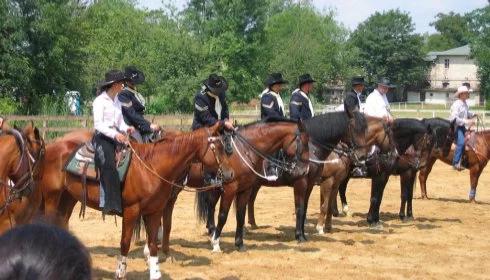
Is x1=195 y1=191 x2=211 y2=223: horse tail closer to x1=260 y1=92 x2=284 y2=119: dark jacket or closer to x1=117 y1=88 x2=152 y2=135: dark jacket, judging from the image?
x1=260 y1=92 x2=284 y2=119: dark jacket

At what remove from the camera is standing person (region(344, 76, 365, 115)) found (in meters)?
10.2

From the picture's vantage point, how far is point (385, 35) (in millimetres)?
83125

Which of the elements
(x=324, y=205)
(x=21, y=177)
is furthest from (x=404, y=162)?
(x=21, y=177)

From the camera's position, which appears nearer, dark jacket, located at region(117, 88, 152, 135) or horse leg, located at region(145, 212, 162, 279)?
horse leg, located at region(145, 212, 162, 279)

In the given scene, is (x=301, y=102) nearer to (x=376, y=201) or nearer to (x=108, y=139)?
(x=376, y=201)

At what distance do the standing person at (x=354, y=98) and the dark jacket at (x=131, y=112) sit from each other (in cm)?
337

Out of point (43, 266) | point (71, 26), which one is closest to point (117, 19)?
point (71, 26)

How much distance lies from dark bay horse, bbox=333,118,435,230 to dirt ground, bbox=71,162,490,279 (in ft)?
1.34

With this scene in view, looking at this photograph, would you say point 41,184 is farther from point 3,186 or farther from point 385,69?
point 385,69

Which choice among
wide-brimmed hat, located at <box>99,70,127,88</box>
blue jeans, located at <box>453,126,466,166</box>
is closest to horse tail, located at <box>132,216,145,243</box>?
wide-brimmed hat, located at <box>99,70,127,88</box>

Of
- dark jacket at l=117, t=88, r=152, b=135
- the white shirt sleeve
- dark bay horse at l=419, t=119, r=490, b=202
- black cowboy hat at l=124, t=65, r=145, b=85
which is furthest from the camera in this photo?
dark bay horse at l=419, t=119, r=490, b=202

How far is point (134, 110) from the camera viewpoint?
888 centimetres

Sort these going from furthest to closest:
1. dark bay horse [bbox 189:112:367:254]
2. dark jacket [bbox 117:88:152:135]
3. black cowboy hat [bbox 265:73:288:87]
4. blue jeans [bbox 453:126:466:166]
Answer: blue jeans [bbox 453:126:466:166], black cowboy hat [bbox 265:73:288:87], dark bay horse [bbox 189:112:367:254], dark jacket [bbox 117:88:152:135]

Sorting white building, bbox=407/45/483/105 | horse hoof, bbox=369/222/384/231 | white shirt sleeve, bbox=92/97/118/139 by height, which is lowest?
horse hoof, bbox=369/222/384/231
